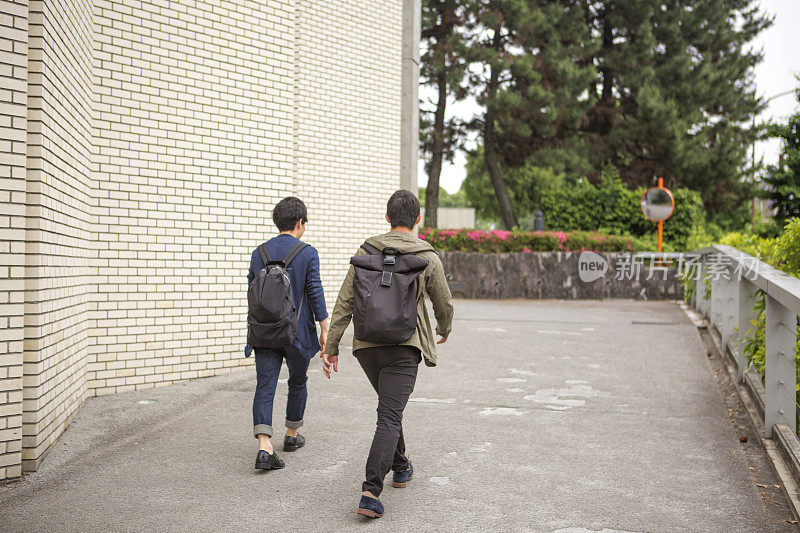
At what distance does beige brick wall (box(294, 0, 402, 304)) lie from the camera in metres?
11.0

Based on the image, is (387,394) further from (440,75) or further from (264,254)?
(440,75)

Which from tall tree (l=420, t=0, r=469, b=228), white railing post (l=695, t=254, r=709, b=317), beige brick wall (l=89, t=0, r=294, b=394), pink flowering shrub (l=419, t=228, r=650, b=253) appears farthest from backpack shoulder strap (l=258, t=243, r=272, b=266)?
tall tree (l=420, t=0, r=469, b=228)

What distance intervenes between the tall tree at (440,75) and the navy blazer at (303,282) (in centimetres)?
2430

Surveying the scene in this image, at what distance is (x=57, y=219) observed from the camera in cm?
532

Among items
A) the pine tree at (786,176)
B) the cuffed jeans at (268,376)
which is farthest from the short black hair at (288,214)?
the pine tree at (786,176)

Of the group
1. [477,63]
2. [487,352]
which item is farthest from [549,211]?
[487,352]

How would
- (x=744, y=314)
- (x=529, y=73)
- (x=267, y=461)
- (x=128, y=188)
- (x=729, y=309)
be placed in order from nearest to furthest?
(x=267, y=461) < (x=128, y=188) < (x=744, y=314) < (x=729, y=309) < (x=529, y=73)

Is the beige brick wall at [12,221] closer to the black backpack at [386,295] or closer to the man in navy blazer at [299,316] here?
the man in navy blazer at [299,316]

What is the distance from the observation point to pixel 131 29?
→ 697 centimetres

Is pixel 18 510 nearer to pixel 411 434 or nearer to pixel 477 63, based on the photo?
pixel 411 434

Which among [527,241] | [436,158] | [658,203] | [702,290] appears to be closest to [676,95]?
[436,158]

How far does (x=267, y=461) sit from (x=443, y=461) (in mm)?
1154

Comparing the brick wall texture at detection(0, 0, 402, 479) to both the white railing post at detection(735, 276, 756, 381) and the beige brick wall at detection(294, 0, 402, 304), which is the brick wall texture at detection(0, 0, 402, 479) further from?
the white railing post at detection(735, 276, 756, 381)

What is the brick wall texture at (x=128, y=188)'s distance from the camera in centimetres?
465
